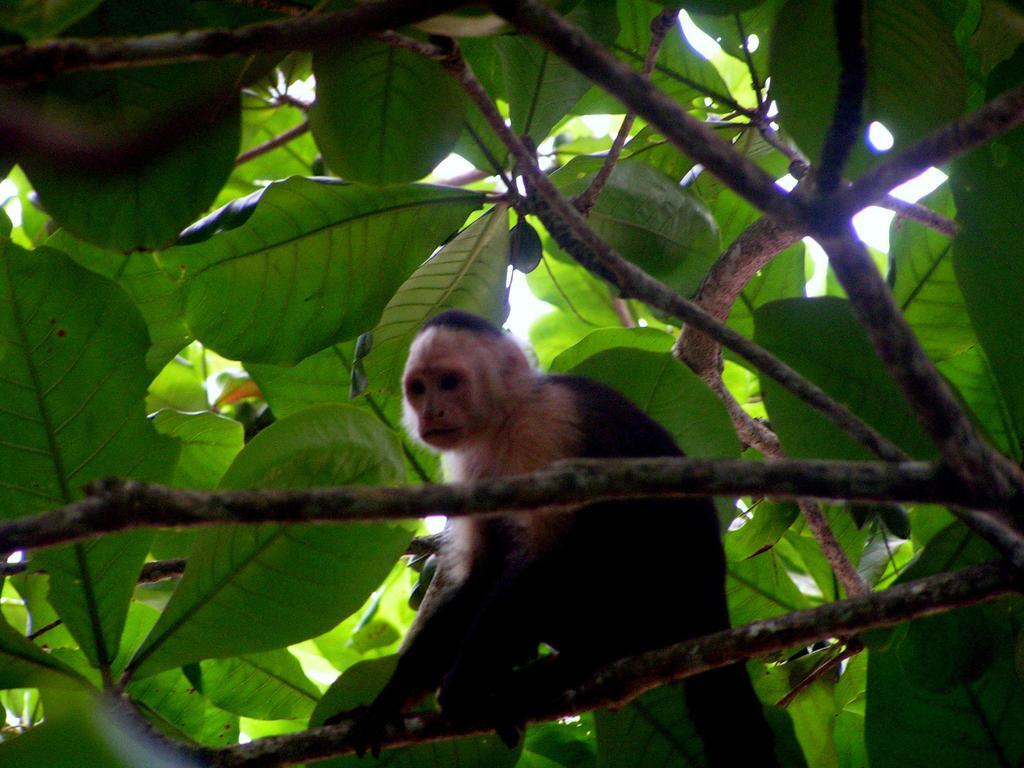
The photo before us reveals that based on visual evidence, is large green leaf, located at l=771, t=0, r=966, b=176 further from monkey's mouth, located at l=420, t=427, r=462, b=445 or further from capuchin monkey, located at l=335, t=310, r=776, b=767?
monkey's mouth, located at l=420, t=427, r=462, b=445

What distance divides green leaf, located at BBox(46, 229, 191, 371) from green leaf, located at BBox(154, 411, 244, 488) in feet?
0.65

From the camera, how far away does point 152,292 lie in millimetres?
2318

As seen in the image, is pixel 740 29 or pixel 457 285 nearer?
pixel 457 285

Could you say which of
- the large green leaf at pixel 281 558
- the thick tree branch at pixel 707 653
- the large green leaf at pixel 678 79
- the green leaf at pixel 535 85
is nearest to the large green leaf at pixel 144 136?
the large green leaf at pixel 281 558

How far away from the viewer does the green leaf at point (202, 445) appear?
2445 millimetres

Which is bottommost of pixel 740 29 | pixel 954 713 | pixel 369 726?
pixel 954 713

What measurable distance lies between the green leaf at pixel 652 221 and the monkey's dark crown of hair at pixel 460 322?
1.28ft

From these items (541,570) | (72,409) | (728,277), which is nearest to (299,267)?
(72,409)

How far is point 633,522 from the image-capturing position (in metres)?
2.26

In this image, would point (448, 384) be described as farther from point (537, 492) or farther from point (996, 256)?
point (537, 492)

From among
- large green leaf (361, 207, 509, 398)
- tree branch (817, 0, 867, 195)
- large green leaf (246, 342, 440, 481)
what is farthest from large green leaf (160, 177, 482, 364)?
tree branch (817, 0, 867, 195)

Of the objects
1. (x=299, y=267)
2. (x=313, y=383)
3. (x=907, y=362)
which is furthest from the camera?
(x=313, y=383)

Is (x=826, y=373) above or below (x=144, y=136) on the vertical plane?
below

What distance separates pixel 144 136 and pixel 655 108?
3.49ft
